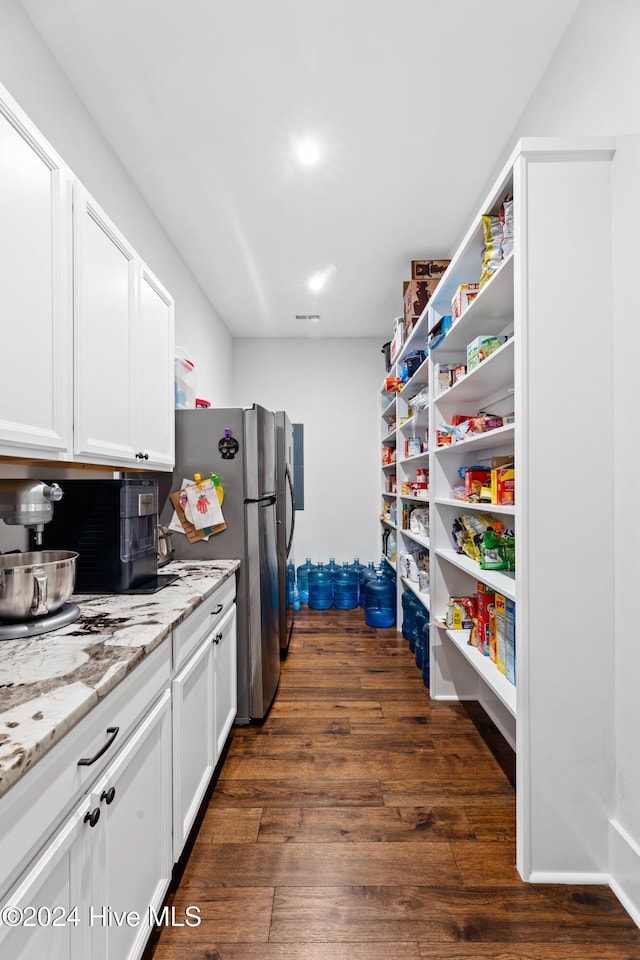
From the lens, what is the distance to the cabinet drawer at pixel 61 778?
641 millimetres

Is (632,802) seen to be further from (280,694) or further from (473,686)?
(280,694)

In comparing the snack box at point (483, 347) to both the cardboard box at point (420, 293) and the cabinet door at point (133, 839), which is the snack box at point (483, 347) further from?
the cabinet door at point (133, 839)

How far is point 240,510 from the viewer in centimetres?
229

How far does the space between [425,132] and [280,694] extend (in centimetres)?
302

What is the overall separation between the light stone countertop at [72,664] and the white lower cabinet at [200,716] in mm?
230

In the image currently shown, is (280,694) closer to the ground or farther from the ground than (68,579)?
closer to the ground

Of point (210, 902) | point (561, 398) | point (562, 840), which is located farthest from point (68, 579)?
point (562, 840)

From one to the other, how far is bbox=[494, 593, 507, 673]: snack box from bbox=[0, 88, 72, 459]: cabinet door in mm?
1705

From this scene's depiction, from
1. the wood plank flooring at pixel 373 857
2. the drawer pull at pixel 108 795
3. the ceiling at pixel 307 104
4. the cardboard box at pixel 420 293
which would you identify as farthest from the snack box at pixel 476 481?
the drawer pull at pixel 108 795

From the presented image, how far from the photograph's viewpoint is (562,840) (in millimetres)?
1377

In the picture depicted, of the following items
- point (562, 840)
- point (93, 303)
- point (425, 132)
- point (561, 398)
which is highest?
point (425, 132)

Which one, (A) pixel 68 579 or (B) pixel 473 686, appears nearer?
(A) pixel 68 579

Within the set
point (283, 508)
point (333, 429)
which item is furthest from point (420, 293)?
point (333, 429)

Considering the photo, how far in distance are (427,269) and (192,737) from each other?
3.09m
